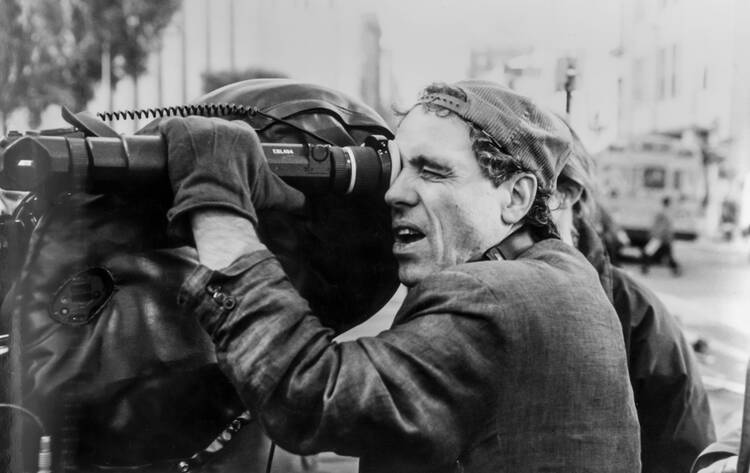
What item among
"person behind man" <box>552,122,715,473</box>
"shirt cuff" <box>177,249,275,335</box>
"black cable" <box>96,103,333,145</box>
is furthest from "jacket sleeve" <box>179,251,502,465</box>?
"person behind man" <box>552,122,715,473</box>

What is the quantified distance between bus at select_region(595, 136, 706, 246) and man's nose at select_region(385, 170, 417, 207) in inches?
20.5

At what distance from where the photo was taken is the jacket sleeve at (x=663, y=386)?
68.8 inches

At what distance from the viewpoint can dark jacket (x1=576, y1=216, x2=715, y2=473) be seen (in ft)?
5.73

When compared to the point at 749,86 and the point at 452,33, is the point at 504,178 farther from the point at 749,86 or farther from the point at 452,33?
the point at 749,86

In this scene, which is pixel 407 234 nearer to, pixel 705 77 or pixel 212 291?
pixel 212 291

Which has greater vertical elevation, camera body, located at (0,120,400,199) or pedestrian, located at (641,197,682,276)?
camera body, located at (0,120,400,199)

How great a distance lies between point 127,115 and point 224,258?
11.5 inches

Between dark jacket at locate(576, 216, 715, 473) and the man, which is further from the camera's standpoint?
dark jacket at locate(576, 216, 715, 473)

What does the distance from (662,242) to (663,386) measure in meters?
0.38

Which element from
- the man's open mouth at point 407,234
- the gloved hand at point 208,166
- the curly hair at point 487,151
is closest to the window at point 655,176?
the curly hair at point 487,151

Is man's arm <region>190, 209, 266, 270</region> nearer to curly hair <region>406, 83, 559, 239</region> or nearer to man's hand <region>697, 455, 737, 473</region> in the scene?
curly hair <region>406, 83, 559, 239</region>

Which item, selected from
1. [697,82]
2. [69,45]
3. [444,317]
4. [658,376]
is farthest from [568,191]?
[69,45]

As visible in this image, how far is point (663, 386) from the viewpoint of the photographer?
1.77 m

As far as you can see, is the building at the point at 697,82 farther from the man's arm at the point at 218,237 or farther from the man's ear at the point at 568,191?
the man's arm at the point at 218,237
